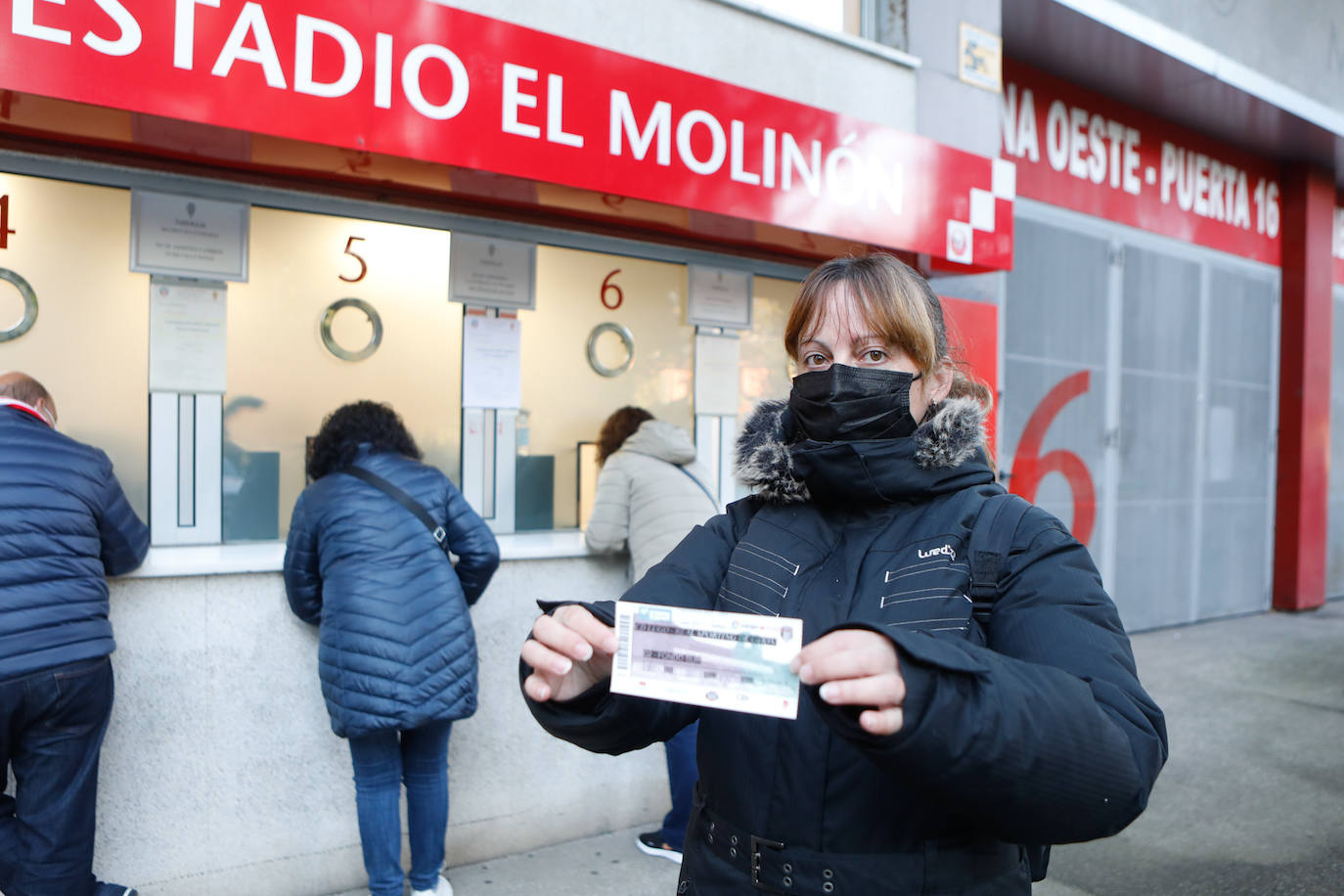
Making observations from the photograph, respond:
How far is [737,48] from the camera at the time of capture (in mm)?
4453

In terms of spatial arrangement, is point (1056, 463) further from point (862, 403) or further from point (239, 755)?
point (862, 403)

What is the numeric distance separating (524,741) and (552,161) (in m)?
2.25

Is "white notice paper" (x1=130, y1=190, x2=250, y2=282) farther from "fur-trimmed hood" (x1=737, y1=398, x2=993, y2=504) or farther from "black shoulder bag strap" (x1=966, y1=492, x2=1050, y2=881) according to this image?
"black shoulder bag strap" (x1=966, y1=492, x2=1050, y2=881)

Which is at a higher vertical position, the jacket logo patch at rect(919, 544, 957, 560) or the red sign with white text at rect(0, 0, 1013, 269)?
the red sign with white text at rect(0, 0, 1013, 269)

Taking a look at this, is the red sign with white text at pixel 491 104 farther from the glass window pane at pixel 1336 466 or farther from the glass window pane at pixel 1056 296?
the glass window pane at pixel 1336 466

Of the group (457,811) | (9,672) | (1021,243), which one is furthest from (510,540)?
(1021,243)

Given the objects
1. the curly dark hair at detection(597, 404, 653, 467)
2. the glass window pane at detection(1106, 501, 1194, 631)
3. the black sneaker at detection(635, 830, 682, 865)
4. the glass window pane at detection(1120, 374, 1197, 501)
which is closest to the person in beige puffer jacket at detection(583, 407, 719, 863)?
the black sneaker at detection(635, 830, 682, 865)

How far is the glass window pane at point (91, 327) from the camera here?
352 centimetres

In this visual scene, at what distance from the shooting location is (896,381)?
1.42m

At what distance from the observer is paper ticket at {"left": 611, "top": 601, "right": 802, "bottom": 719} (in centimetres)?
107

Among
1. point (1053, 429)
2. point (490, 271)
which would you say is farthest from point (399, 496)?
point (1053, 429)

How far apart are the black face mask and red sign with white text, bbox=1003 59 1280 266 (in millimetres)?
5667

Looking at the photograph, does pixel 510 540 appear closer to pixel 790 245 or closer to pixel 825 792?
pixel 790 245

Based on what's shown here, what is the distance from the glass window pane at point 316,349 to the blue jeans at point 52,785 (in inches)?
42.0
